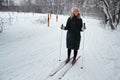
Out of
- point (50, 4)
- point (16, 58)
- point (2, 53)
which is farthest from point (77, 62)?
point (50, 4)

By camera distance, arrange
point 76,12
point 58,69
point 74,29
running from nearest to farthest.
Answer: point 58,69, point 76,12, point 74,29

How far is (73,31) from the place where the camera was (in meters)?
7.42

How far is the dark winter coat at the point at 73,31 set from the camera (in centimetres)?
734

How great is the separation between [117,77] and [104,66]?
3.79ft

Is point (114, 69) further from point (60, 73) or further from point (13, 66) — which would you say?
point (13, 66)

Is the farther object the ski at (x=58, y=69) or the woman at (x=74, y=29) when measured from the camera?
the woman at (x=74, y=29)

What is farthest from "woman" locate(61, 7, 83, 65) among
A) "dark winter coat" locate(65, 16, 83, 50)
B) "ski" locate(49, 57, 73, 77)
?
"ski" locate(49, 57, 73, 77)

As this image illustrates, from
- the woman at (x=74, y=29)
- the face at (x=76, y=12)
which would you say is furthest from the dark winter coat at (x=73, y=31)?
the face at (x=76, y=12)

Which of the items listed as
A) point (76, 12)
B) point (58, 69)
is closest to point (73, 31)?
point (76, 12)

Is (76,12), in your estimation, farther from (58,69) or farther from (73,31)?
(58,69)

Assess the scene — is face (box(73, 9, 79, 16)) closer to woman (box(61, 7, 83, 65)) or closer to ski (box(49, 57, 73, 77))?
woman (box(61, 7, 83, 65))

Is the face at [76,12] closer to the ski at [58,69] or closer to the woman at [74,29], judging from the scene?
the woman at [74,29]

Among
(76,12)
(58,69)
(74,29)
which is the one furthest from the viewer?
(74,29)

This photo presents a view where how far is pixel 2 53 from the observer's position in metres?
8.63
